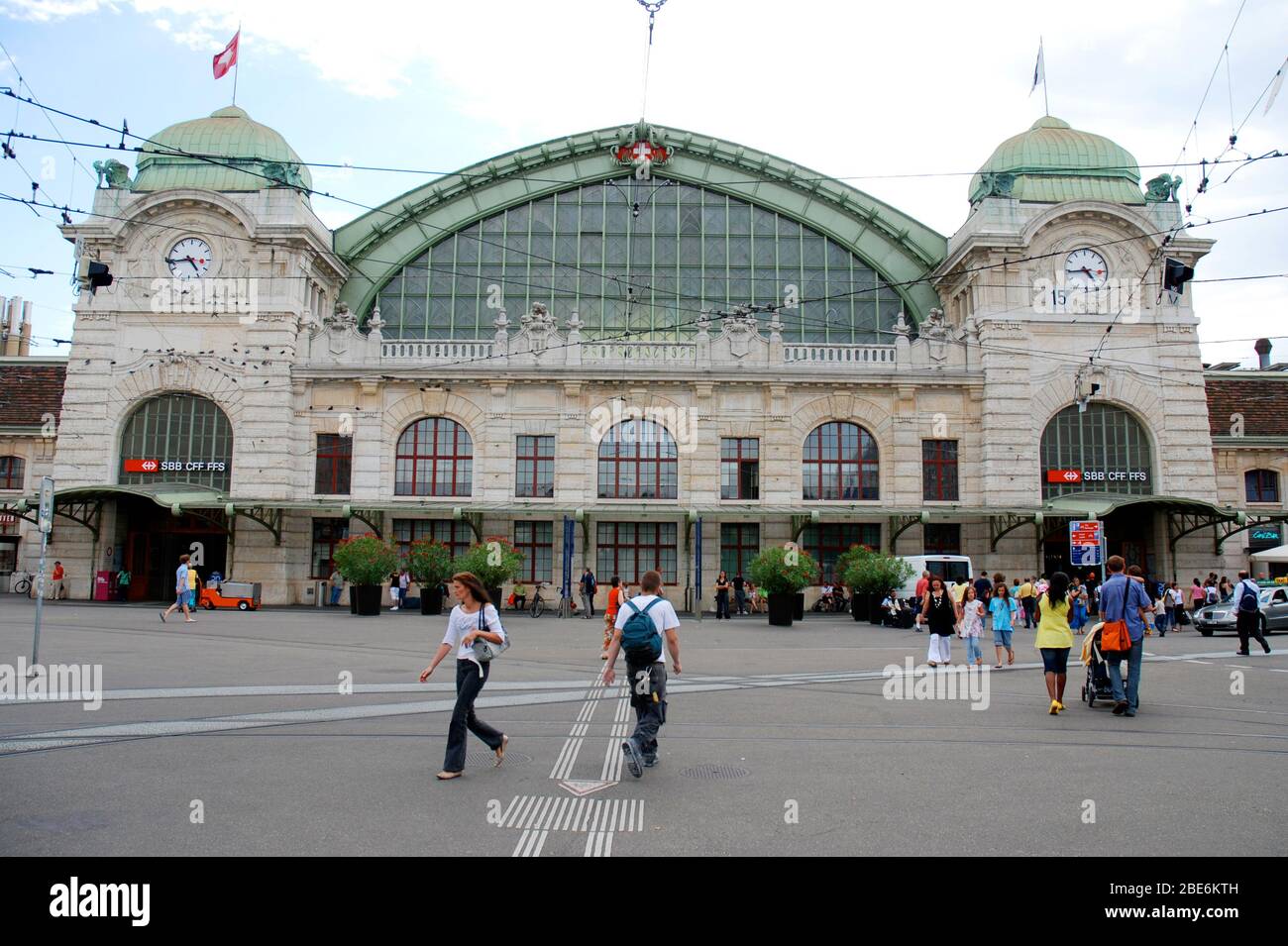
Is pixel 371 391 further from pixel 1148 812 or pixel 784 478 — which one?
pixel 1148 812

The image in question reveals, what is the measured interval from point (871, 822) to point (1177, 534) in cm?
3553

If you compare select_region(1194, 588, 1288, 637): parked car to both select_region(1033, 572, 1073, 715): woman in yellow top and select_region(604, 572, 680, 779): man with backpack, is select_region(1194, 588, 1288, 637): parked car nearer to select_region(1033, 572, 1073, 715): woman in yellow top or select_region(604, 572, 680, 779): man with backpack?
select_region(1033, 572, 1073, 715): woman in yellow top

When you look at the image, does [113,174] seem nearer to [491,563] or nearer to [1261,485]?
[491,563]

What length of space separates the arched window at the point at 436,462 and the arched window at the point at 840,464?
13.7 metres

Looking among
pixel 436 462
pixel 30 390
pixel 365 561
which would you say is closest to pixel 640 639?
pixel 365 561

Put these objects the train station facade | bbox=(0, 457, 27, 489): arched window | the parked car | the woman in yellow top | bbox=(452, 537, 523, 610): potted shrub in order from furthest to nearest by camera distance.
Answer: bbox=(0, 457, 27, 489): arched window < the train station facade < bbox=(452, 537, 523, 610): potted shrub < the parked car < the woman in yellow top

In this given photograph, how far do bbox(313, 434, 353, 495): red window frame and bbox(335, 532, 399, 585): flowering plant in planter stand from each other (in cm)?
592

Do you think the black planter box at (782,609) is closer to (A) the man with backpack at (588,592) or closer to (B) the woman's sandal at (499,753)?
(A) the man with backpack at (588,592)

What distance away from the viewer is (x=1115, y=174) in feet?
131

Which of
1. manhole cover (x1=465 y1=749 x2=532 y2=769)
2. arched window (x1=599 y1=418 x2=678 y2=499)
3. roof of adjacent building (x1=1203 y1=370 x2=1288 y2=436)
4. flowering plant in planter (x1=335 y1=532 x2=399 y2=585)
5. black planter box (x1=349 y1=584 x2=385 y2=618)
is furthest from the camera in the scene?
roof of adjacent building (x1=1203 y1=370 x2=1288 y2=436)

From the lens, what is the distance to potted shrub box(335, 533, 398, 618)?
106 feet

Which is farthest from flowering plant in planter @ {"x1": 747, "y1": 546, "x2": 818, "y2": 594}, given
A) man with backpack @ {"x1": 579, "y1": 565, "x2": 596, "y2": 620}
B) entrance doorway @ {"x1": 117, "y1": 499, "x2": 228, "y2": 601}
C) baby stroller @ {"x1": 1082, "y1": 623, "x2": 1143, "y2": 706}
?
entrance doorway @ {"x1": 117, "y1": 499, "x2": 228, "y2": 601}

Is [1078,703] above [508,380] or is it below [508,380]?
below

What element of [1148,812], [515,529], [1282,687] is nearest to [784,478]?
[515,529]
